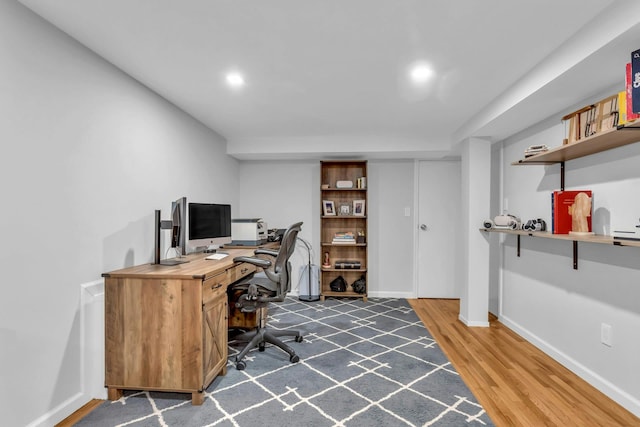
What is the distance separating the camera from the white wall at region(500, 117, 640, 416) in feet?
6.57

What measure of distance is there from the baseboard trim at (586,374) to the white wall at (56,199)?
336cm

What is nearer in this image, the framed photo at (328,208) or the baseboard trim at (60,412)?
the baseboard trim at (60,412)

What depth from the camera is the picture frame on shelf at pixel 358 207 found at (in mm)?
4656

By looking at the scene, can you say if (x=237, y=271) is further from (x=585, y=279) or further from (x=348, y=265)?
(x=585, y=279)

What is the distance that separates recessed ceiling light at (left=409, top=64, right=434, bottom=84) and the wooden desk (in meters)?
2.03

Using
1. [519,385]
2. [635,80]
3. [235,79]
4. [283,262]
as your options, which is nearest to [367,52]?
[235,79]

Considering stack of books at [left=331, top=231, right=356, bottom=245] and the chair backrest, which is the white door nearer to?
stack of books at [left=331, top=231, right=356, bottom=245]

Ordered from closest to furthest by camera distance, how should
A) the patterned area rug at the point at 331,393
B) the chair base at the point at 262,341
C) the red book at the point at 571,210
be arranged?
the patterned area rug at the point at 331,393
the red book at the point at 571,210
the chair base at the point at 262,341

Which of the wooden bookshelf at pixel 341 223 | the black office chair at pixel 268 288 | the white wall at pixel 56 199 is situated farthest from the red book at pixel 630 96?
the wooden bookshelf at pixel 341 223

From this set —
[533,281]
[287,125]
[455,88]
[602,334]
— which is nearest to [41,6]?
[287,125]

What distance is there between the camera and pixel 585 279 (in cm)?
237

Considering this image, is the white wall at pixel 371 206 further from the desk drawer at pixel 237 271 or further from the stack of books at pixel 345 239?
the desk drawer at pixel 237 271

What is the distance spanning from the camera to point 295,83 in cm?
256

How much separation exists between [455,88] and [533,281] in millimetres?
1961
